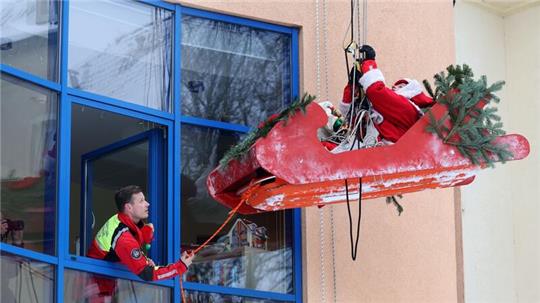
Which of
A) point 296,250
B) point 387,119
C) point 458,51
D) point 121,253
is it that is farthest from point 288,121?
point 458,51

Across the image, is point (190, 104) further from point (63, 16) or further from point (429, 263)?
point (429, 263)

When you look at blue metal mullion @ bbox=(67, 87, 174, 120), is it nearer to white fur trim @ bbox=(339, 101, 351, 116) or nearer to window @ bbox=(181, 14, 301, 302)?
window @ bbox=(181, 14, 301, 302)

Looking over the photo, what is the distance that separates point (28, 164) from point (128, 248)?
938 mm

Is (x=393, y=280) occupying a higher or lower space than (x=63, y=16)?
lower

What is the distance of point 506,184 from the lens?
12.9 meters

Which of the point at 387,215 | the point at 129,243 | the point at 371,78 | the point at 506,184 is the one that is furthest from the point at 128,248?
the point at 506,184

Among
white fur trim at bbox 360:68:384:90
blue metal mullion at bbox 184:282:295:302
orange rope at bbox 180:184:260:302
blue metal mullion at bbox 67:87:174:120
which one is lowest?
blue metal mullion at bbox 184:282:295:302

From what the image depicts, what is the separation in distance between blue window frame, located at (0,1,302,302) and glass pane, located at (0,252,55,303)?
45 millimetres

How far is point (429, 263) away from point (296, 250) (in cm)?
138

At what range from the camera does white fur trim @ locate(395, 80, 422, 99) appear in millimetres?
8375

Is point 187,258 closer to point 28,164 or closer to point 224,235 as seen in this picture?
point 224,235


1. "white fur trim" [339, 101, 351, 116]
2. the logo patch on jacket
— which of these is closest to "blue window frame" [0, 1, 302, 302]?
the logo patch on jacket

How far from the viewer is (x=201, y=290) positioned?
31.8 ft

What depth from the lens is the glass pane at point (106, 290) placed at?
872 cm
